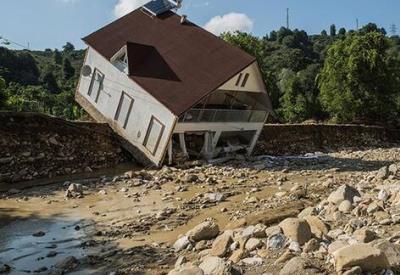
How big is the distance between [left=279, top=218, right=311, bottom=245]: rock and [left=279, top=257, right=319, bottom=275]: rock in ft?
3.81

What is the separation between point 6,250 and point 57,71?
92.5m

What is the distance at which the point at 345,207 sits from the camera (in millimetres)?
11984

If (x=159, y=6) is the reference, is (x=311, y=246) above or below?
below

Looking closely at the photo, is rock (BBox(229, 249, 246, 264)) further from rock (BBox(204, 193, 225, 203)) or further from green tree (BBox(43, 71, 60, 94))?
green tree (BBox(43, 71, 60, 94))

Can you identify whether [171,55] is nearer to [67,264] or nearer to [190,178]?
[190,178]

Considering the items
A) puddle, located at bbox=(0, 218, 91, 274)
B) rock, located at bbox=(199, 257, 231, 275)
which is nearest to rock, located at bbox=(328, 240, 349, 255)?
rock, located at bbox=(199, 257, 231, 275)

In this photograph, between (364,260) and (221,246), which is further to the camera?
(221,246)

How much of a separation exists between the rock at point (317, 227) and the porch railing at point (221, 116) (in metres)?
14.8

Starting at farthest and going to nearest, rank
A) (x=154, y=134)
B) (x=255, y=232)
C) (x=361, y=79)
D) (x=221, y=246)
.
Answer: (x=361, y=79), (x=154, y=134), (x=255, y=232), (x=221, y=246)

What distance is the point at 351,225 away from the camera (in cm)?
1027

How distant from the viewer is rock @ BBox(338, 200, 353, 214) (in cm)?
1182

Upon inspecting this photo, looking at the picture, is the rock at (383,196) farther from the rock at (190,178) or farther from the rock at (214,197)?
the rock at (190,178)

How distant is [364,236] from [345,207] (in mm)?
3061

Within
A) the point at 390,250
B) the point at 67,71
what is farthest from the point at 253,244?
the point at 67,71
